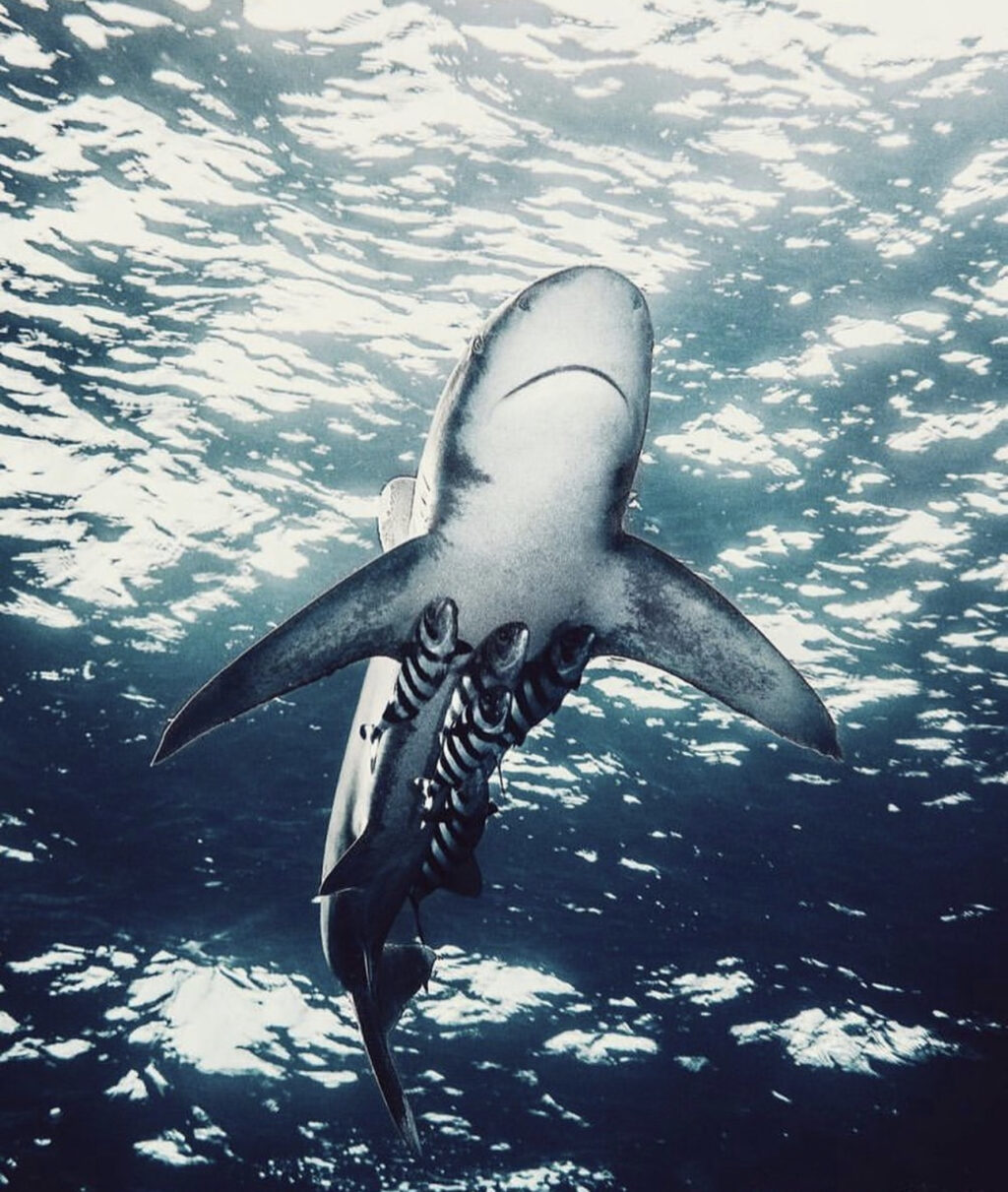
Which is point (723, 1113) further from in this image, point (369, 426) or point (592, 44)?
point (592, 44)

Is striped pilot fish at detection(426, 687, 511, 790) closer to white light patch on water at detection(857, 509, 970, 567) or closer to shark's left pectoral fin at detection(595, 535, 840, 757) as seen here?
shark's left pectoral fin at detection(595, 535, 840, 757)

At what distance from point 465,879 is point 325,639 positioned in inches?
70.1

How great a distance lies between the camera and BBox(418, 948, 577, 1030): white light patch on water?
15.3 meters

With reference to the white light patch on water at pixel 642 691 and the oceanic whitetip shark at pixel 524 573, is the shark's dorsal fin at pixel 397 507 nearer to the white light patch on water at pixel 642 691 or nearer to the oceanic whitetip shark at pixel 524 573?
the oceanic whitetip shark at pixel 524 573

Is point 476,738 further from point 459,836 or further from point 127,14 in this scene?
point 127,14

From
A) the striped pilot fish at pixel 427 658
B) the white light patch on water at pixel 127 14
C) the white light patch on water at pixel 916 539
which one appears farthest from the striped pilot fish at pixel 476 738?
the white light patch on water at pixel 916 539

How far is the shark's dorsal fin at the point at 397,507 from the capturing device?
5.50m

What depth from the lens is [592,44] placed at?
7770mm

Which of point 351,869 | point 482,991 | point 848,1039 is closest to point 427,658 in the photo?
point 351,869

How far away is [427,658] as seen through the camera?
4.31 meters

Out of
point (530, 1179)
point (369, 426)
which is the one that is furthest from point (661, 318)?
point (530, 1179)

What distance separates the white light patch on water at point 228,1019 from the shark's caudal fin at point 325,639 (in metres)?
13.2

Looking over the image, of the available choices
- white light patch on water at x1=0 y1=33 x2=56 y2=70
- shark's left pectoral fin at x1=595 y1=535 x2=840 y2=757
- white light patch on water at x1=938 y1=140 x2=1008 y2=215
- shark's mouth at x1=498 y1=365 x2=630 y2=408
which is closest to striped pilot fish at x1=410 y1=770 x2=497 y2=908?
shark's left pectoral fin at x1=595 y1=535 x2=840 y2=757

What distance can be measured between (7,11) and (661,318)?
6.80m
